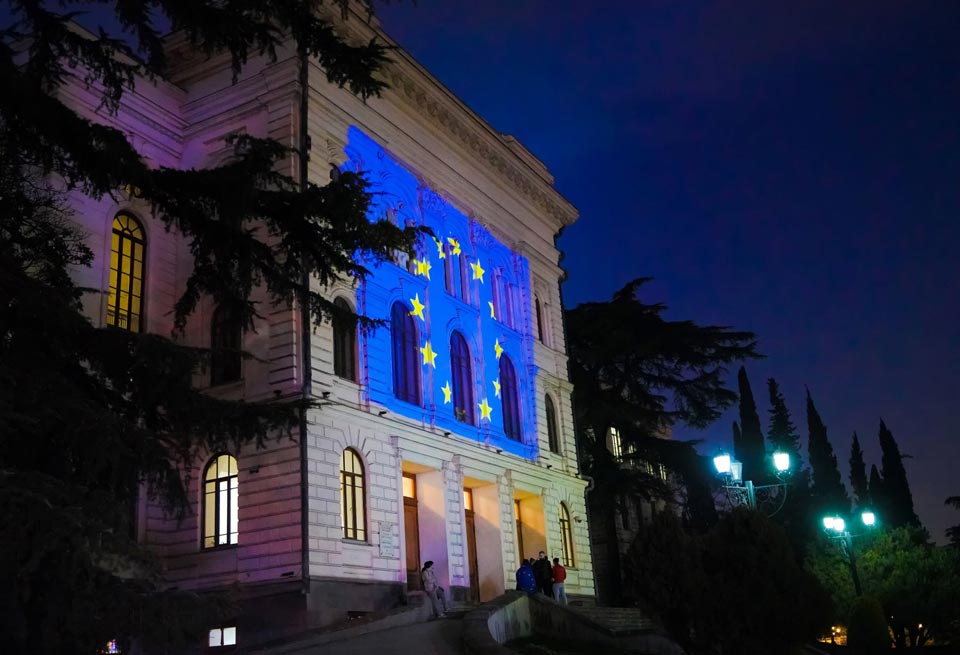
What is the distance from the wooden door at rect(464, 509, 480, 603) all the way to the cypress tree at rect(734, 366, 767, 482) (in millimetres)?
26761

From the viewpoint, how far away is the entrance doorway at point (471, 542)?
29.1 metres

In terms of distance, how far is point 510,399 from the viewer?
33.1m

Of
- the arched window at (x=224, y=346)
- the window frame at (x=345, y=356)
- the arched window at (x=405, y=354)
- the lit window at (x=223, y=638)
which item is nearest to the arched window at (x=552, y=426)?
the arched window at (x=405, y=354)

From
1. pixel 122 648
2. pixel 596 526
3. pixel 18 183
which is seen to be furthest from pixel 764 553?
pixel 596 526

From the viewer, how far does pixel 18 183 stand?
13539 mm

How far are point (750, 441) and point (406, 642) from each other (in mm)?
39579

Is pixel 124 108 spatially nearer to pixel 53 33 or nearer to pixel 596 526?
pixel 53 33

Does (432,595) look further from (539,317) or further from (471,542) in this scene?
(539,317)

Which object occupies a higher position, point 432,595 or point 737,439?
point 737,439

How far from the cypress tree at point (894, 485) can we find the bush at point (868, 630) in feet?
95.9

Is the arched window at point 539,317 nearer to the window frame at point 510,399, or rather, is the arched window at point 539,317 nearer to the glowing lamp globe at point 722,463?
the window frame at point 510,399

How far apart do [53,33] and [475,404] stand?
1894 centimetres

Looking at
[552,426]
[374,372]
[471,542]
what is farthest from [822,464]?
[374,372]

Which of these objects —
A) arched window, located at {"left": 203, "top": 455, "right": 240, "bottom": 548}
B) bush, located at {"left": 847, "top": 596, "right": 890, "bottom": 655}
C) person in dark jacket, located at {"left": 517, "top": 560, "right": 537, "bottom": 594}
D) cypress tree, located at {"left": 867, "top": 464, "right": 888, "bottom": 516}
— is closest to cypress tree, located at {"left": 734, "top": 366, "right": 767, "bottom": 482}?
cypress tree, located at {"left": 867, "top": 464, "right": 888, "bottom": 516}
